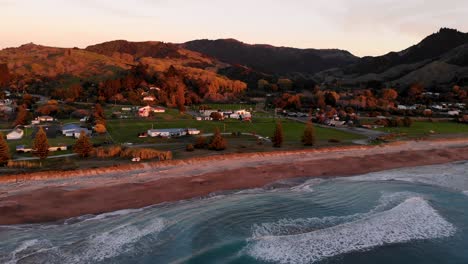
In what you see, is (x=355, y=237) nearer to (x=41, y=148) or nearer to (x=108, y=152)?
(x=108, y=152)

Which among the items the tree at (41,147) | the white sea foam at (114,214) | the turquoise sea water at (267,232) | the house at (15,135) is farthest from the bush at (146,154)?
the house at (15,135)

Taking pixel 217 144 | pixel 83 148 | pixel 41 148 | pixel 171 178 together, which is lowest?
pixel 171 178

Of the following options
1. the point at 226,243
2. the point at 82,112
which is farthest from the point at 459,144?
the point at 82,112

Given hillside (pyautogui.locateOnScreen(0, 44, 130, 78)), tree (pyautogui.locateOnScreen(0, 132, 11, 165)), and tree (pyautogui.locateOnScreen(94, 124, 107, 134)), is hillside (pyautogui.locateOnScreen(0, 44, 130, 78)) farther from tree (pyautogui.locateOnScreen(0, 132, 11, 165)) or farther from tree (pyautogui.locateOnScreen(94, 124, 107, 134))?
tree (pyautogui.locateOnScreen(0, 132, 11, 165))

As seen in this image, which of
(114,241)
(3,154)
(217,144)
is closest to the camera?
(114,241)

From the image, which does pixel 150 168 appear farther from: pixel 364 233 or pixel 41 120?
pixel 41 120

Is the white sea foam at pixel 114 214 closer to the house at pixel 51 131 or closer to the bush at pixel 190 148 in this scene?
the bush at pixel 190 148

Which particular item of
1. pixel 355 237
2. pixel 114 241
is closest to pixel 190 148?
pixel 114 241
